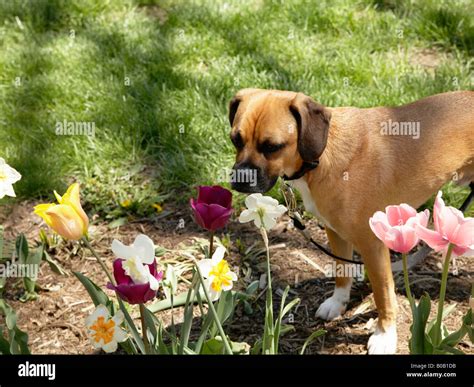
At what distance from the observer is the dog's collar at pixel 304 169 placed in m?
3.30

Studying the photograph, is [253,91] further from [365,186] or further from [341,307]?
[341,307]

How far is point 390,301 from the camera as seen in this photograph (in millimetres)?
3404

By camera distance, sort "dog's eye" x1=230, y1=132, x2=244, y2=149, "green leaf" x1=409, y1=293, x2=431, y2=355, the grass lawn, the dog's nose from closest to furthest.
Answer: "green leaf" x1=409, y1=293, x2=431, y2=355 < the dog's nose < "dog's eye" x1=230, y1=132, x2=244, y2=149 < the grass lawn

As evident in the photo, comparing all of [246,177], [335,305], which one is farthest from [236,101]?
[335,305]

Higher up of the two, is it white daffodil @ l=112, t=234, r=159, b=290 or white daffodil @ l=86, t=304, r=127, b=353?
white daffodil @ l=112, t=234, r=159, b=290

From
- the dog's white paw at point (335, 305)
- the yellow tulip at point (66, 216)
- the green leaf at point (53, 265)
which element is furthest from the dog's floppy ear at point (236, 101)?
the yellow tulip at point (66, 216)

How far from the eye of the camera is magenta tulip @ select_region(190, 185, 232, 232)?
2.27 m

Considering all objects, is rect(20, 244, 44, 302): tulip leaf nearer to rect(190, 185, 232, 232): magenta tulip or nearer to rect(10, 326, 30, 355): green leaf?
rect(10, 326, 30, 355): green leaf

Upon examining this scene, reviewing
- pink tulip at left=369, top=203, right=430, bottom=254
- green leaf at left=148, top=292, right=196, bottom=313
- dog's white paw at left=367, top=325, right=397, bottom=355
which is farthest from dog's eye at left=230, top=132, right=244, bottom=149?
pink tulip at left=369, top=203, right=430, bottom=254

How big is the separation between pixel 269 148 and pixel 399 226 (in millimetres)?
1444

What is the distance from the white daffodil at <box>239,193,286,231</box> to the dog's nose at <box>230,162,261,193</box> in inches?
34.9

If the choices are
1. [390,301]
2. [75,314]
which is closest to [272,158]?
[390,301]
